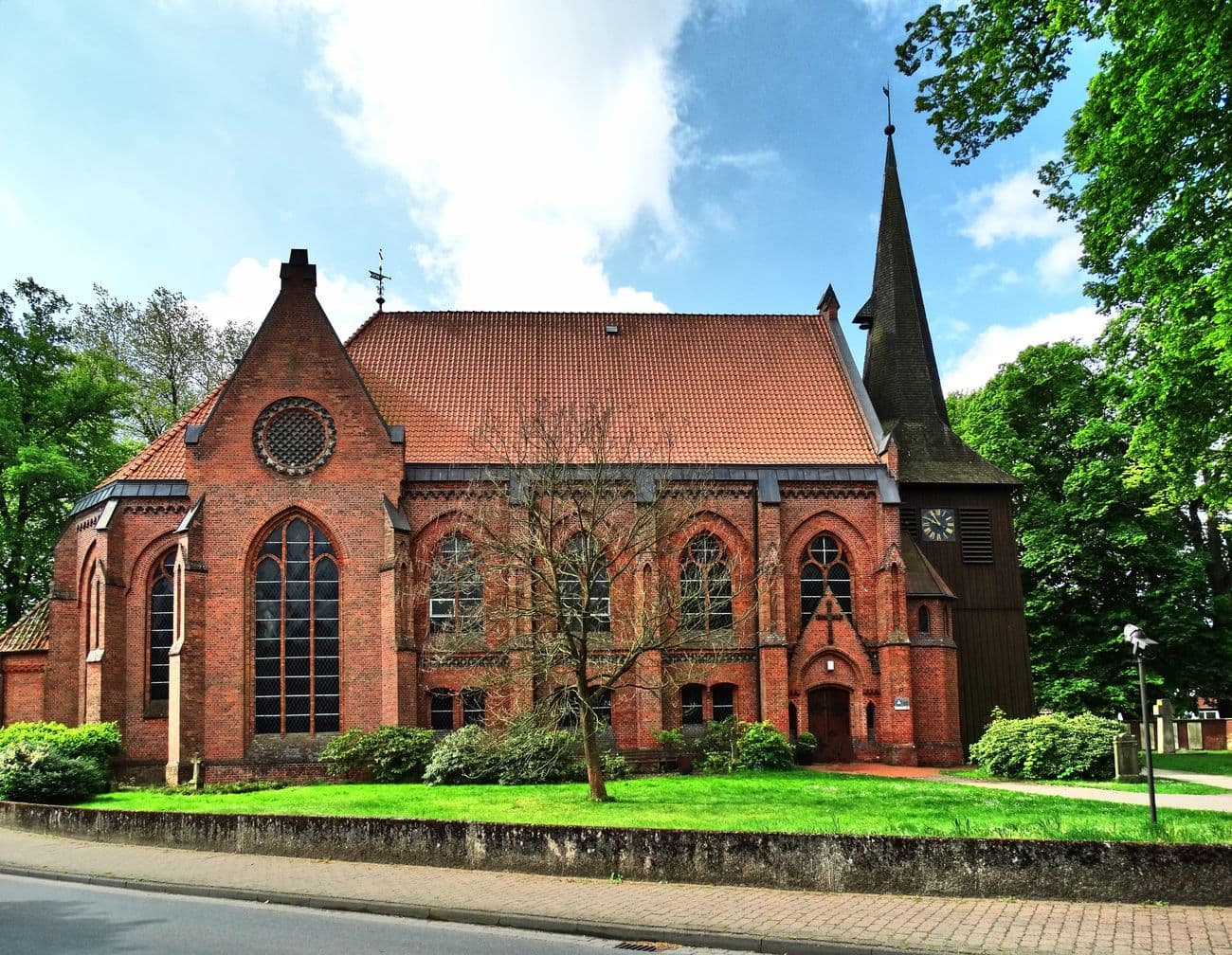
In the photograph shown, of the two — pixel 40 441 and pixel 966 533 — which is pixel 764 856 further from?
pixel 40 441

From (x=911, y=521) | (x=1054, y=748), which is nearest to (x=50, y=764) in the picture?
(x=1054, y=748)

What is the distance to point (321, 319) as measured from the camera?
2941cm

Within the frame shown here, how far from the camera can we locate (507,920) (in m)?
11.7

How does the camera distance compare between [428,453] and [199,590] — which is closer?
[199,590]

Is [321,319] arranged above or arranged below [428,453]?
above

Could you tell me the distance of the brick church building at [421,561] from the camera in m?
28.0

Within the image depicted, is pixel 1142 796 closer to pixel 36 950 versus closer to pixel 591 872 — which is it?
pixel 591 872

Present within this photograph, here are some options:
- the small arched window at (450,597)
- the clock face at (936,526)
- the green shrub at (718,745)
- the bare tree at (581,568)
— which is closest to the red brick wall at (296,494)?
the small arched window at (450,597)

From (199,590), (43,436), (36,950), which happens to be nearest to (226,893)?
(36,950)

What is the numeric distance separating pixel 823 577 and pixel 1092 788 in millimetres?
9996

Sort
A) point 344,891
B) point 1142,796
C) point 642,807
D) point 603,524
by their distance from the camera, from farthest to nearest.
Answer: point 603,524
point 1142,796
point 642,807
point 344,891

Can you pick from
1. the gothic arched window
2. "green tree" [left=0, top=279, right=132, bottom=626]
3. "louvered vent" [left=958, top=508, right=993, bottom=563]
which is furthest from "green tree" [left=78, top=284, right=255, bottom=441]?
"louvered vent" [left=958, top=508, right=993, bottom=563]

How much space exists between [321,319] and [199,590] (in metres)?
7.84

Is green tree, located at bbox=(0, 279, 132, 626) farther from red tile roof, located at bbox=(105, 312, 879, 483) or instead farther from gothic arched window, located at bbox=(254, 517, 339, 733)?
gothic arched window, located at bbox=(254, 517, 339, 733)
